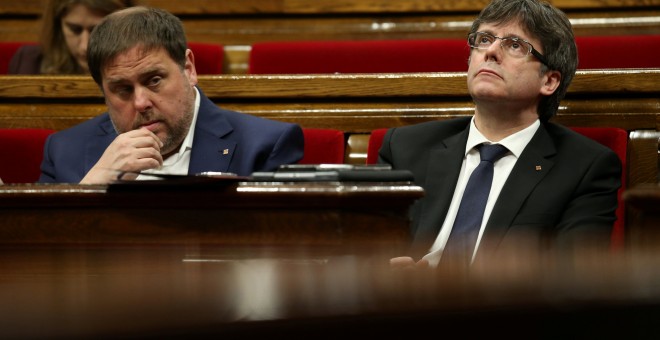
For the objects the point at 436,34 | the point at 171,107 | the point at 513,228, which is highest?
the point at 436,34

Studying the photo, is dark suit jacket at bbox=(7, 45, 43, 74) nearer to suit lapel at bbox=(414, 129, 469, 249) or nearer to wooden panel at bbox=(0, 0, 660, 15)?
wooden panel at bbox=(0, 0, 660, 15)

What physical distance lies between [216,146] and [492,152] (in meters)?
0.25

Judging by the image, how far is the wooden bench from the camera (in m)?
1.24

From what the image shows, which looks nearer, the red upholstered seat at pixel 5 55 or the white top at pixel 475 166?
the white top at pixel 475 166

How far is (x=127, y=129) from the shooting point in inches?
33.5

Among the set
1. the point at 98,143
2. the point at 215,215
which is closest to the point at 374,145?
the point at 98,143

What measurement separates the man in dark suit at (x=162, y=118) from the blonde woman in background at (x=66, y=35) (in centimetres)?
26

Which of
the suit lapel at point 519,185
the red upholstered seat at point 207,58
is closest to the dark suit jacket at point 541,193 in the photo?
the suit lapel at point 519,185

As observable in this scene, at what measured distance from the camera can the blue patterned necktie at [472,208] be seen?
0.73 metres

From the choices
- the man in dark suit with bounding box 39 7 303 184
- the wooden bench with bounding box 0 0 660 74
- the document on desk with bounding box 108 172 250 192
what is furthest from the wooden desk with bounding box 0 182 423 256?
the wooden bench with bounding box 0 0 660 74

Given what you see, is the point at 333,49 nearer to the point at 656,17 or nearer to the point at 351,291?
the point at 656,17

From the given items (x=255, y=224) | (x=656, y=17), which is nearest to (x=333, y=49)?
(x=656, y=17)

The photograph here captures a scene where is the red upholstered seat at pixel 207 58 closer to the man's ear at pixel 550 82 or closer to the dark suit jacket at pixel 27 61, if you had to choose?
the dark suit jacket at pixel 27 61

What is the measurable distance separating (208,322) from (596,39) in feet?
3.20
